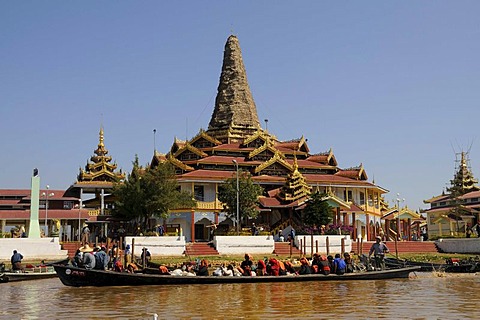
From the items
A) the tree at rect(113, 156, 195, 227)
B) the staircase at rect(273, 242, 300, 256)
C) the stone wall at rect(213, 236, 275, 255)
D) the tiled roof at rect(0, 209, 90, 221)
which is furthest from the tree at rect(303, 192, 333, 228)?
the tiled roof at rect(0, 209, 90, 221)

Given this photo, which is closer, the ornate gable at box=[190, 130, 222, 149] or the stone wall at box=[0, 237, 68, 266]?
the stone wall at box=[0, 237, 68, 266]

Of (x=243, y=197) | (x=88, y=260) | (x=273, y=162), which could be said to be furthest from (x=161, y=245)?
(x=273, y=162)

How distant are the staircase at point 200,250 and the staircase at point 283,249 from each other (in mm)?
4175

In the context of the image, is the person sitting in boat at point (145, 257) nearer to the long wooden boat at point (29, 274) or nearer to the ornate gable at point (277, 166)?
the long wooden boat at point (29, 274)

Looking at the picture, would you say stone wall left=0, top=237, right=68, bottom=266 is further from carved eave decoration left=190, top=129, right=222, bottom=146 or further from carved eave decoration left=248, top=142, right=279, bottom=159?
carved eave decoration left=248, top=142, right=279, bottom=159

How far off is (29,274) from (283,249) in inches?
705

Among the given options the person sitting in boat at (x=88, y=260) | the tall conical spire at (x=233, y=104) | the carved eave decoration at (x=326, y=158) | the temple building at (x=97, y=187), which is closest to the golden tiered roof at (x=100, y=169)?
the temple building at (x=97, y=187)

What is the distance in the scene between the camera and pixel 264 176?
173ft

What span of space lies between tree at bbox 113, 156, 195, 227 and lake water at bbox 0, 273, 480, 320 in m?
17.6

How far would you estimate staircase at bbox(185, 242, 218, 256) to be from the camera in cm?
3969

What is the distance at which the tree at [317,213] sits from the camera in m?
43.8

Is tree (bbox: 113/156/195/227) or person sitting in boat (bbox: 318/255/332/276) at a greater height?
tree (bbox: 113/156/195/227)

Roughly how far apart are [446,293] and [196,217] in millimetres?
29834

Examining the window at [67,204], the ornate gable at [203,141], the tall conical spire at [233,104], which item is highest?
the tall conical spire at [233,104]
